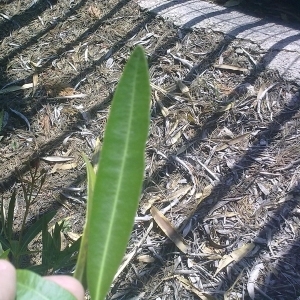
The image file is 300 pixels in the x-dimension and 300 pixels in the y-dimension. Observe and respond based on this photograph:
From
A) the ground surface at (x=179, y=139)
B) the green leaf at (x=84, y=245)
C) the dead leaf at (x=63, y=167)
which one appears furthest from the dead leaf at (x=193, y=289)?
the green leaf at (x=84, y=245)

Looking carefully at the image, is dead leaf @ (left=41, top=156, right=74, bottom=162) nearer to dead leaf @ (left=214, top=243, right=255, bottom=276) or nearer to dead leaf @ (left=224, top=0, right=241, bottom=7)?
dead leaf @ (left=214, top=243, right=255, bottom=276)

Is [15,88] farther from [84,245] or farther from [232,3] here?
[84,245]

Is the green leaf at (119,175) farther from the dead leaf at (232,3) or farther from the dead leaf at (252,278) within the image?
the dead leaf at (232,3)

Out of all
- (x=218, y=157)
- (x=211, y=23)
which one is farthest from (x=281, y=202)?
(x=211, y=23)

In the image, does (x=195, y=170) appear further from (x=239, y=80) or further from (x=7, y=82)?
(x=7, y=82)

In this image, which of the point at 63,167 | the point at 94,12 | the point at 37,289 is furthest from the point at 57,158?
the point at 37,289

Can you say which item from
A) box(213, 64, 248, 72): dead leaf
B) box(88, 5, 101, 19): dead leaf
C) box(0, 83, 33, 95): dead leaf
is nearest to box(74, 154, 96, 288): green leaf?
box(213, 64, 248, 72): dead leaf
